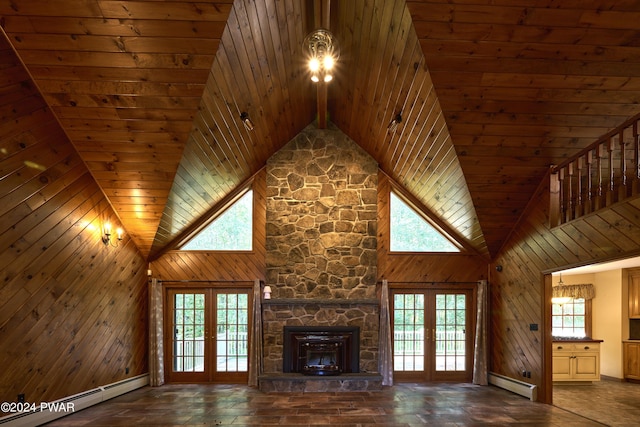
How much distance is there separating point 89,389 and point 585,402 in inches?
271

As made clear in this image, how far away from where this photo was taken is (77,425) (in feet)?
17.4

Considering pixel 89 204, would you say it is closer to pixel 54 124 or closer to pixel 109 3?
pixel 54 124

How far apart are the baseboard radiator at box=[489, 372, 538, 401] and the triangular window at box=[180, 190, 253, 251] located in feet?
15.6

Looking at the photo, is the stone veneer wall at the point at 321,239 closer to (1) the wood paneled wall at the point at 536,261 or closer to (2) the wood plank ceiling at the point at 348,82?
(2) the wood plank ceiling at the point at 348,82

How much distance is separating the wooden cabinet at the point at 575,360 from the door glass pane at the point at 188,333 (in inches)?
242

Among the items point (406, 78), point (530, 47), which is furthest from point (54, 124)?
point (530, 47)

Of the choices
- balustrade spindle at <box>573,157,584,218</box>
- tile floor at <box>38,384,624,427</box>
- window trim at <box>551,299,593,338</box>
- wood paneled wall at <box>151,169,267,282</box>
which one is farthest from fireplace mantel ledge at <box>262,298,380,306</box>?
window trim at <box>551,299,593,338</box>

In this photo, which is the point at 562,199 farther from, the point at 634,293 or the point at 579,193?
the point at 634,293

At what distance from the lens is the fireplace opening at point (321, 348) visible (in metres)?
7.71

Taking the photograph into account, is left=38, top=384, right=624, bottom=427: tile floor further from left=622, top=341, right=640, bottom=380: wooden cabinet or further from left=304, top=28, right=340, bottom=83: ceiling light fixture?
left=304, top=28, right=340, bottom=83: ceiling light fixture

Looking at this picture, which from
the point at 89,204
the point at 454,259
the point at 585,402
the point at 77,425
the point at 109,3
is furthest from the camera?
the point at 454,259

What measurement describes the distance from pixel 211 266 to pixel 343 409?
11.4ft

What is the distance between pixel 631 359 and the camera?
27.2ft

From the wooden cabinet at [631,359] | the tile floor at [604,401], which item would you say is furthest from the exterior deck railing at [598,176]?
the wooden cabinet at [631,359]
